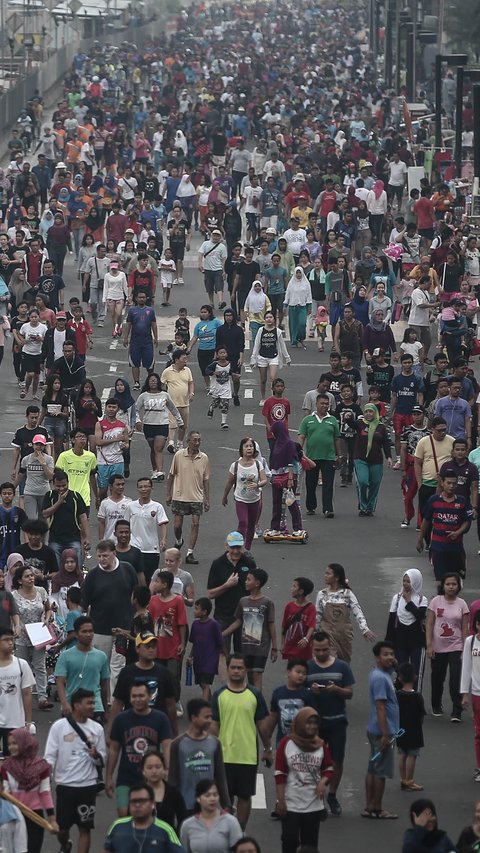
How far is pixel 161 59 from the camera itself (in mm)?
74188

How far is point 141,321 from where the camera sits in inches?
1034

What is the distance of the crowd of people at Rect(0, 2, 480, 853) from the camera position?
1216 cm

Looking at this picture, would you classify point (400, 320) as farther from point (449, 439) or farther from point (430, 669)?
point (430, 669)

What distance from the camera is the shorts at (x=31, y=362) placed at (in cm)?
2655

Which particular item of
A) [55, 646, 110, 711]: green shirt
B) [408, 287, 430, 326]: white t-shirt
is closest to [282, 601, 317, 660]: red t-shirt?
[55, 646, 110, 711]: green shirt

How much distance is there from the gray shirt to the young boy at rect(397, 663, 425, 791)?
6076 mm

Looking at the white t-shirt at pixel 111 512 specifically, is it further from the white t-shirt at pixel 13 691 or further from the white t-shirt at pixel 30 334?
the white t-shirt at pixel 30 334

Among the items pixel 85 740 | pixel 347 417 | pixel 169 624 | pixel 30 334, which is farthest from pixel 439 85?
pixel 85 740

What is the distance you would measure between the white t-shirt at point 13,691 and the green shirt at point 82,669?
264 millimetres

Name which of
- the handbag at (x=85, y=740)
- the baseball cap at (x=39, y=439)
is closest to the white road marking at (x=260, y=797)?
the handbag at (x=85, y=740)

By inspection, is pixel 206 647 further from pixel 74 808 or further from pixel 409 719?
pixel 74 808

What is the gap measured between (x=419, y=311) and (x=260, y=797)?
50.0ft

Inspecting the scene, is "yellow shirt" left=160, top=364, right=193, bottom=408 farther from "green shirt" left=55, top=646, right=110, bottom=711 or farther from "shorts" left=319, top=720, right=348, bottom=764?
"shorts" left=319, top=720, right=348, bottom=764

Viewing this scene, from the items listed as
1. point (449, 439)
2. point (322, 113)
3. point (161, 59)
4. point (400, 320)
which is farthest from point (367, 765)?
point (161, 59)
